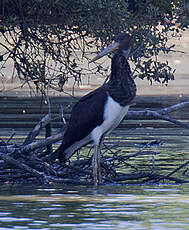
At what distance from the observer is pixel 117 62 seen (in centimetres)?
1040

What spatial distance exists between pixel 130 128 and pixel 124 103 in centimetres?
813

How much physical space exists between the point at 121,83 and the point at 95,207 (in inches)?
93.3

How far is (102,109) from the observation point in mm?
10102

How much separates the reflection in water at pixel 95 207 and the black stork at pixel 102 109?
600mm

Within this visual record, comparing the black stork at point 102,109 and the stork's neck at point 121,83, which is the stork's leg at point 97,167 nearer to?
the black stork at point 102,109

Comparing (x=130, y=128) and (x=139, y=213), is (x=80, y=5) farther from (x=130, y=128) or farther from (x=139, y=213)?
(x=130, y=128)

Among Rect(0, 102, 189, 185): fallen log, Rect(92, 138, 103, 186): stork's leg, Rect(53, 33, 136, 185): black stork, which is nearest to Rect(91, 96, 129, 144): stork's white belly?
Rect(53, 33, 136, 185): black stork

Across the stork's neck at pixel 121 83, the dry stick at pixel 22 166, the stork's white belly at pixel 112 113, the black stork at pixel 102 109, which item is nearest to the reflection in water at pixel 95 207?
the dry stick at pixel 22 166

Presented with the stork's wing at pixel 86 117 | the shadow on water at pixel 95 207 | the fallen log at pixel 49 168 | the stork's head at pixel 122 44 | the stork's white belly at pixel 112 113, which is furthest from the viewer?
the stork's head at pixel 122 44

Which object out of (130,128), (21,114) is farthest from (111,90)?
(21,114)

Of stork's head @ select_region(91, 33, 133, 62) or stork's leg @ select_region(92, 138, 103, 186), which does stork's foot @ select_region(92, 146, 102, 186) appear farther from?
stork's head @ select_region(91, 33, 133, 62)

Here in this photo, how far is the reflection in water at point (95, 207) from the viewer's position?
7.18 meters

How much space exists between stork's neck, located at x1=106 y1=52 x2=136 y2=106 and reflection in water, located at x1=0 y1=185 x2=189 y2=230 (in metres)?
0.99

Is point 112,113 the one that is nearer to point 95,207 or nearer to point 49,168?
point 49,168
